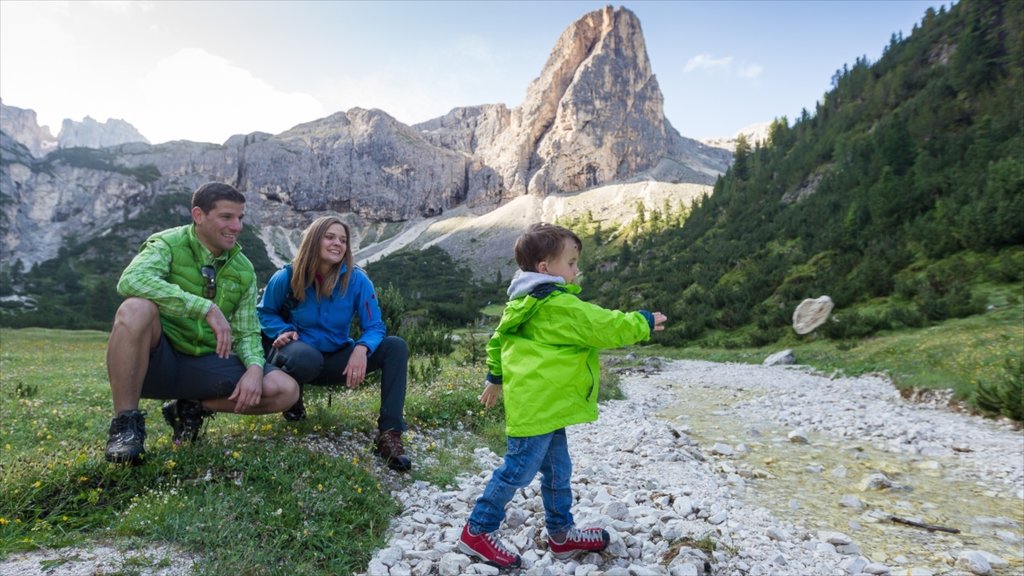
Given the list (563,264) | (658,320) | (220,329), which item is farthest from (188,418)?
(658,320)

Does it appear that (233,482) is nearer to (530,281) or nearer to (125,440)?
(125,440)

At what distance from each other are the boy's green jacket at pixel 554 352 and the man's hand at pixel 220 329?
8.00ft

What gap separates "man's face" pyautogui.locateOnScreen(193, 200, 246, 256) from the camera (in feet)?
15.0

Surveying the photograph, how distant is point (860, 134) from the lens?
53.7 metres

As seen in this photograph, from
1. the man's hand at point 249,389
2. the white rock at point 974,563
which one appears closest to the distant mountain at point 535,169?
the man's hand at point 249,389

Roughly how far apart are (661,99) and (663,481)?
208055mm

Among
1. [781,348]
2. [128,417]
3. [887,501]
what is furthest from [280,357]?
[781,348]

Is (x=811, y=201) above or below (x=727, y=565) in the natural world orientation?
above

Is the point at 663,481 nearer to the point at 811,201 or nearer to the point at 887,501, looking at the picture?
the point at 887,501

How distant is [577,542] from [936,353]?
17.0m

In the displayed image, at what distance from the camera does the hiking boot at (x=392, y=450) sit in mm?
4992

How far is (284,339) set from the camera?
4.83 m

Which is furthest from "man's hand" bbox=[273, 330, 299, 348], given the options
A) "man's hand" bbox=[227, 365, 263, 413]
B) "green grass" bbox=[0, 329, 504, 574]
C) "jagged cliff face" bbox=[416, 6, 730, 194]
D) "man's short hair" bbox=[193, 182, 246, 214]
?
"jagged cliff face" bbox=[416, 6, 730, 194]

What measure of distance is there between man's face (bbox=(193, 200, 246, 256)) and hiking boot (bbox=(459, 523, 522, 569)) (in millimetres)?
3459
